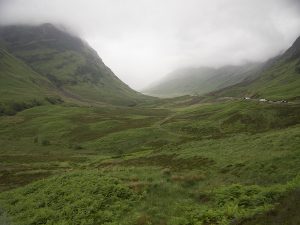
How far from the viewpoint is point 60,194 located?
36.8 m

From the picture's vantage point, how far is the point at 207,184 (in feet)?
118

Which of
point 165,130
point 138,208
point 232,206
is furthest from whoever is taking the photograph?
point 165,130

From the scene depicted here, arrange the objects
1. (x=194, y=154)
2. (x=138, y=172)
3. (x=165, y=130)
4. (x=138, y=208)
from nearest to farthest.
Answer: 1. (x=138, y=208)
2. (x=138, y=172)
3. (x=194, y=154)
4. (x=165, y=130)

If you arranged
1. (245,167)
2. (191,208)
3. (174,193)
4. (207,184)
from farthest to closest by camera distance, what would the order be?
(245,167)
(207,184)
(174,193)
(191,208)

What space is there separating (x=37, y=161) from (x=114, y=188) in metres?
56.6

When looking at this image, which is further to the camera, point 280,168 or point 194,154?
point 194,154

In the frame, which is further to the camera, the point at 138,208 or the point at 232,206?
the point at 138,208

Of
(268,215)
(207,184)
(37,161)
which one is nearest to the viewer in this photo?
(268,215)

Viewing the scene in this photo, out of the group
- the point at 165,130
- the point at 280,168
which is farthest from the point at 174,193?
the point at 165,130

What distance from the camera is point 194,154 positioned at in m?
58.0

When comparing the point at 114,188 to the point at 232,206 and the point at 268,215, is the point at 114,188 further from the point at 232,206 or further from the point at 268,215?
the point at 268,215

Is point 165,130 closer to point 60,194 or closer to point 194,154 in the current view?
point 194,154

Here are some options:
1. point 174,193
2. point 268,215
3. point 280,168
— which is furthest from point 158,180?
point 268,215

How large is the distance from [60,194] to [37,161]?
5249 centimetres
